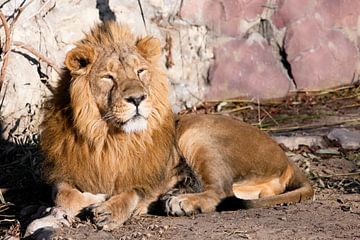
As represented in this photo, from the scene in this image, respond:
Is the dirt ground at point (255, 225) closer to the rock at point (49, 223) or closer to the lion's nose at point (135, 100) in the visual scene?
the rock at point (49, 223)

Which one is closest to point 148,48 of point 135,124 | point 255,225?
point 135,124

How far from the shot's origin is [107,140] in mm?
4574

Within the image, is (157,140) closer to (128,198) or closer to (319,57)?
(128,198)

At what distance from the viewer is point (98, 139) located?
4551 millimetres

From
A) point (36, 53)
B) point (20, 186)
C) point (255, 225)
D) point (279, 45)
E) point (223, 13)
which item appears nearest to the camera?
point (255, 225)

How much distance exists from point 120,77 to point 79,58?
0.82 feet

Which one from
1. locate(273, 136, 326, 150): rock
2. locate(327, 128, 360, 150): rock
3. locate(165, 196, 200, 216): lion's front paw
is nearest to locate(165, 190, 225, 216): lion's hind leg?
locate(165, 196, 200, 216): lion's front paw

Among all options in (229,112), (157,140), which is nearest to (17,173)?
(157,140)

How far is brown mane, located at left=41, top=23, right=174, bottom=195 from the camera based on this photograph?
14.8 ft

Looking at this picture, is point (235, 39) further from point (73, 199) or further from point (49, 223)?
point (49, 223)

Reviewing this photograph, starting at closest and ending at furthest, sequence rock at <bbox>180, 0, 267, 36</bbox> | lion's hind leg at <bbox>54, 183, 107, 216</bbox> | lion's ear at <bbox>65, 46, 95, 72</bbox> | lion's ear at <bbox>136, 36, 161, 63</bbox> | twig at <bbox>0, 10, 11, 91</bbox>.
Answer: lion's hind leg at <bbox>54, 183, 107, 216</bbox> < lion's ear at <bbox>65, 46, 95, 72</bbox> < lion's ear at <bbox>136, 36, 161, 63</bbox> < twig at <bbox>0, 10, 11, 91</bbox> < rock at <bbox>180, 0, 267, 36</bbox>

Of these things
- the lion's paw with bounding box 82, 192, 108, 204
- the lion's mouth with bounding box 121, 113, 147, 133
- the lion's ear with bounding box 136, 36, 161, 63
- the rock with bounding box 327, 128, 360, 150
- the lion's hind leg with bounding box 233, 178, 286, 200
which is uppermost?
the lion's ear with bounding box 136, 36, 161, 63

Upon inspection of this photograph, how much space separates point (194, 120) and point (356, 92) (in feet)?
8.11

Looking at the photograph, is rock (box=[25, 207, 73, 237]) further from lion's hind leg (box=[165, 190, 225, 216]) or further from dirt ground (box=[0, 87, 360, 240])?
A: lion's hind leg (box=[165, 190, 225, 216])
